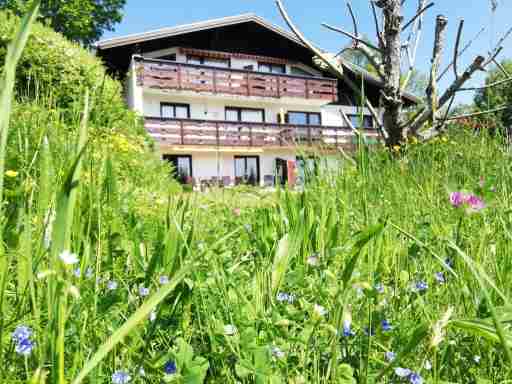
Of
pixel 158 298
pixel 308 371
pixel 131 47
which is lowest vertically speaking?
pixel 308 371

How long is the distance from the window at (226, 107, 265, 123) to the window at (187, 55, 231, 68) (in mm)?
2397

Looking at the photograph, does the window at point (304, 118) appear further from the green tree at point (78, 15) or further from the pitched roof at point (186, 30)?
the green tree at point (78, 15)

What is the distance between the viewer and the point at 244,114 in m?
21.2

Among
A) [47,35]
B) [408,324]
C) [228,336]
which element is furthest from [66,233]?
[47,35]

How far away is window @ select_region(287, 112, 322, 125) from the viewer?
888 inches

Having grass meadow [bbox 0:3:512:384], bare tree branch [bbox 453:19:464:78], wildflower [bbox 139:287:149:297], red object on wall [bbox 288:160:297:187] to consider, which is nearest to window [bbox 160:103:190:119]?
red object on wall [bbox 288:160:297:187]

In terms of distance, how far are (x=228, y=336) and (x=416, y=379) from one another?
1.07ft

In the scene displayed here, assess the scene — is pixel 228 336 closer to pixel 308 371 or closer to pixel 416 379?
pixel 308 371

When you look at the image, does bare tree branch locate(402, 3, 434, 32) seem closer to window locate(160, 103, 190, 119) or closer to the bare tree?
the bare tree

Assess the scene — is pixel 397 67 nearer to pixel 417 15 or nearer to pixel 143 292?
pixel 417 15

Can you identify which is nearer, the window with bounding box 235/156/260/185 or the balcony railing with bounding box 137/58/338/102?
the balcony railing with bounding box 137/58/338/102

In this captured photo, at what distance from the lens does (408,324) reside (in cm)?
82

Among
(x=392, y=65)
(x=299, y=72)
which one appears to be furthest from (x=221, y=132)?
(x=392, y=65)

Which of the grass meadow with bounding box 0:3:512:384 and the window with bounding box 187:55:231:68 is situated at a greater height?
the window with bounding box 187:55:231:68
